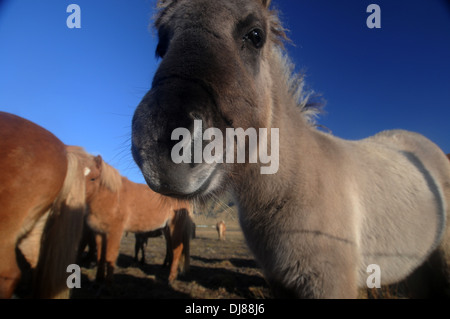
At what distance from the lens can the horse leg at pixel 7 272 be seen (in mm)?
2621

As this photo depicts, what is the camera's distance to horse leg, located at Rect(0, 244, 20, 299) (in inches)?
103

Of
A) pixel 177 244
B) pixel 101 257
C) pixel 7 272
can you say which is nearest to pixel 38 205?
pixel 7 272

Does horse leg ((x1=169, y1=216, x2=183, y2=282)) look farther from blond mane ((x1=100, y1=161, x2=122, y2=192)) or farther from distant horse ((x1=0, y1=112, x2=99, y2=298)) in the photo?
distant horse ((x1=0, y1=112, x2=99, y2=298))

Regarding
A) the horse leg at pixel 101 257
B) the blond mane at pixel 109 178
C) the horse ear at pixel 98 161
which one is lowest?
the horse leg at pixel 101 257

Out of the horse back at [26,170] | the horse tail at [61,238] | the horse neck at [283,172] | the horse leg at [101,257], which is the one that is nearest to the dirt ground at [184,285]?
the horse leg at [101,257]

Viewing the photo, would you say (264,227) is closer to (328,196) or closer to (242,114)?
(328,196)

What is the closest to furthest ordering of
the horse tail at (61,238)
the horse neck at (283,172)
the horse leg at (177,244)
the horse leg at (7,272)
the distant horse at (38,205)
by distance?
the horse neck at (283,172) → the horse leg at (7,272) → the distant horse at (38,205) → the horse tail at (61,238) → the horse leg at (177,244)

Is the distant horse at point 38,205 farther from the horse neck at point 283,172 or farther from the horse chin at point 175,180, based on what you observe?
the horse neck at point 283,172

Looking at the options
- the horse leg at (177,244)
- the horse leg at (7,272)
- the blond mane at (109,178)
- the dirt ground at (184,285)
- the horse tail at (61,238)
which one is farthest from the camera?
the horse leg at (177,244)

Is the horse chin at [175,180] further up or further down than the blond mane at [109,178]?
further down

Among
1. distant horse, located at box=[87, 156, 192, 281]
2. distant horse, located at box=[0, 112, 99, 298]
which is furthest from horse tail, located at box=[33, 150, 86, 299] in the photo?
distant horse, located at box=[87, 156, 192, 281]

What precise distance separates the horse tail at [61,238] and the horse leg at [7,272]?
97cm
